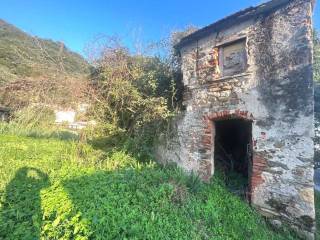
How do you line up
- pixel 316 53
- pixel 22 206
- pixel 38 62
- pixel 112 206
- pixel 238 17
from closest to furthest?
pixel 112 206 → pixel 22 206 → pixel 238 17 → pixel 38 62 → pixel 316 53

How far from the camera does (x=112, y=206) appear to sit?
381 centimetres

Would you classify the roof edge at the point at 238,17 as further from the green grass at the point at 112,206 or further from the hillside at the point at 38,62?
the hillside at the point at 38,62

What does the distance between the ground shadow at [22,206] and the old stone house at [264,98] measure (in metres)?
4.05

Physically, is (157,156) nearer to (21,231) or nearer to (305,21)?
(21,231)

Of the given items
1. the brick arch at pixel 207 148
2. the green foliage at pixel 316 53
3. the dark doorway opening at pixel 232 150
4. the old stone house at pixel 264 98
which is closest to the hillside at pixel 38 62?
the old stone house at pixel 264 98

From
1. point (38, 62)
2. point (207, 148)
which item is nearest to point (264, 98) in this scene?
point (207, 148)

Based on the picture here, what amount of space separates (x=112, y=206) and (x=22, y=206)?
171 cm

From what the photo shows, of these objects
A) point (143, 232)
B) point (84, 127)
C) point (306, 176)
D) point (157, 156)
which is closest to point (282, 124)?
point (306, 176)

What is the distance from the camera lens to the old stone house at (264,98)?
178 inches

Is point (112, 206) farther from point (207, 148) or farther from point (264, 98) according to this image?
point (264, 98)

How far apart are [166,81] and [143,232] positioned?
4871mm

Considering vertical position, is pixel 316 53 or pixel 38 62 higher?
pixel 316 53

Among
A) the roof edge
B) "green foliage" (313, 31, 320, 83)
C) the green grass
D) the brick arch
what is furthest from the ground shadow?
"green foliage" (313, 31, 320, 83)

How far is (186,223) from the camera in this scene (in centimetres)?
382
